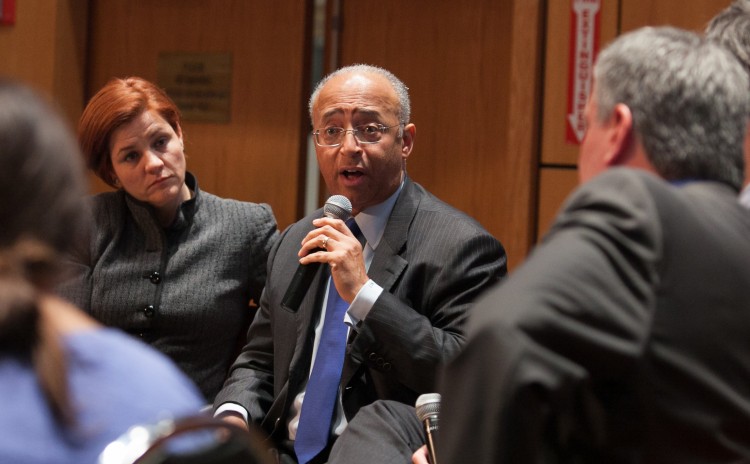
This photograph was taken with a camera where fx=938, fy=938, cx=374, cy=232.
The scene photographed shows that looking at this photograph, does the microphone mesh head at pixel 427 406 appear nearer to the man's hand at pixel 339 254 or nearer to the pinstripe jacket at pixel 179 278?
the man's hand at pixel 339 254

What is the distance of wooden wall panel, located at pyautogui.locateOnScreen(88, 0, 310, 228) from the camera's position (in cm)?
494

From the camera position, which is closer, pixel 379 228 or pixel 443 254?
pixel 443 254

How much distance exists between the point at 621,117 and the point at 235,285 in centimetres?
197

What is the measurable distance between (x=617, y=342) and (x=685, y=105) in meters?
0.42

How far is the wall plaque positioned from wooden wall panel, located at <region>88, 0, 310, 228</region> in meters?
0.04

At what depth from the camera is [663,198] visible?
4.11 feet

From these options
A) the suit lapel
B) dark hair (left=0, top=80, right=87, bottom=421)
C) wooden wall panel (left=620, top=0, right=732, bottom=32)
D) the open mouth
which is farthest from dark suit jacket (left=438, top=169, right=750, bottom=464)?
wooden wall panel (left=620, top=0, right=732, bottom=32)

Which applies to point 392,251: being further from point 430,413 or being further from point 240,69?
point 240,69

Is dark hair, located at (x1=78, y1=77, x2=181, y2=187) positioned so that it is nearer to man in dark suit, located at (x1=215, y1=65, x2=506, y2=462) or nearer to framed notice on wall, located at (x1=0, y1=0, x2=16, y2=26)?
man in dark suit, located at (x1=215, y1=65, x2=506, y2=462)

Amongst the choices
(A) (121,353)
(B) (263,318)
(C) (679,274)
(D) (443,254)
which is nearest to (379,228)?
(D) (443,254)

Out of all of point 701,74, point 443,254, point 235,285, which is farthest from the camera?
point 235,285

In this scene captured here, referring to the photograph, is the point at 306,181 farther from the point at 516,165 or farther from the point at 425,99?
the point at 516,165

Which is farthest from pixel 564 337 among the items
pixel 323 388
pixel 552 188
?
pixel 552 188

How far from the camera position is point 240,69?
16.5 ft
